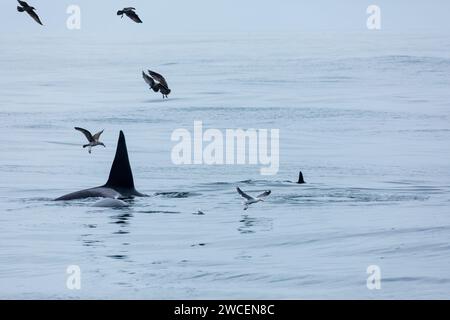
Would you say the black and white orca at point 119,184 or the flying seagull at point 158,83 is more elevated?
the flying seagull at point 158,83

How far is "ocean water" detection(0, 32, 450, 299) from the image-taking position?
1435cm

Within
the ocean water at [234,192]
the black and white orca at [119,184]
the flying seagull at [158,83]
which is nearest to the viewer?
the ocean water at [234,192]

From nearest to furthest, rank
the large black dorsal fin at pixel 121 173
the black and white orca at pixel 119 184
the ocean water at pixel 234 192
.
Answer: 1. the ocean water at pixel 234 192
2. the black and white orca at pixel 119 184
3. the large black dorsal fin at pixel 121 173

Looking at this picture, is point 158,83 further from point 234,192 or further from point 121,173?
point 234,192

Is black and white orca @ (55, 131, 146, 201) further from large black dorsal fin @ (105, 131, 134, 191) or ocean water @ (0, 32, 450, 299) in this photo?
ocean water @ (0, 32, 450, 299)

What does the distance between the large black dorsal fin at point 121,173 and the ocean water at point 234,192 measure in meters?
0.60

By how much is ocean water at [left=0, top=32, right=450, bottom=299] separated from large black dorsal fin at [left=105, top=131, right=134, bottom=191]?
60 cm

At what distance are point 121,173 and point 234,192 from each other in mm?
1844

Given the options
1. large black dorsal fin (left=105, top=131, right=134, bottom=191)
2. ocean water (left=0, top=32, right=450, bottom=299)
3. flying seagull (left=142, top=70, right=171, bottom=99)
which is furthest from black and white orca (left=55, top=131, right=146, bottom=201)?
flying seagull (left=142, top=70, right=171, bottom=99)

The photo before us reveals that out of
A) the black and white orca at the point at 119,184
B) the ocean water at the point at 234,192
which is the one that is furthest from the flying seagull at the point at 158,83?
the ocean water at the point at 234,192

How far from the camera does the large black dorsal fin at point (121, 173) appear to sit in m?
22.0

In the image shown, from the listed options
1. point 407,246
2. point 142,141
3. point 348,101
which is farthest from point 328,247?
point 348,101

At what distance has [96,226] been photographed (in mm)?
18469

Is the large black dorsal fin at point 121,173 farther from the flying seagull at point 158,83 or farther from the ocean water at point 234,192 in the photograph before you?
the flying seagull at point 158,83
